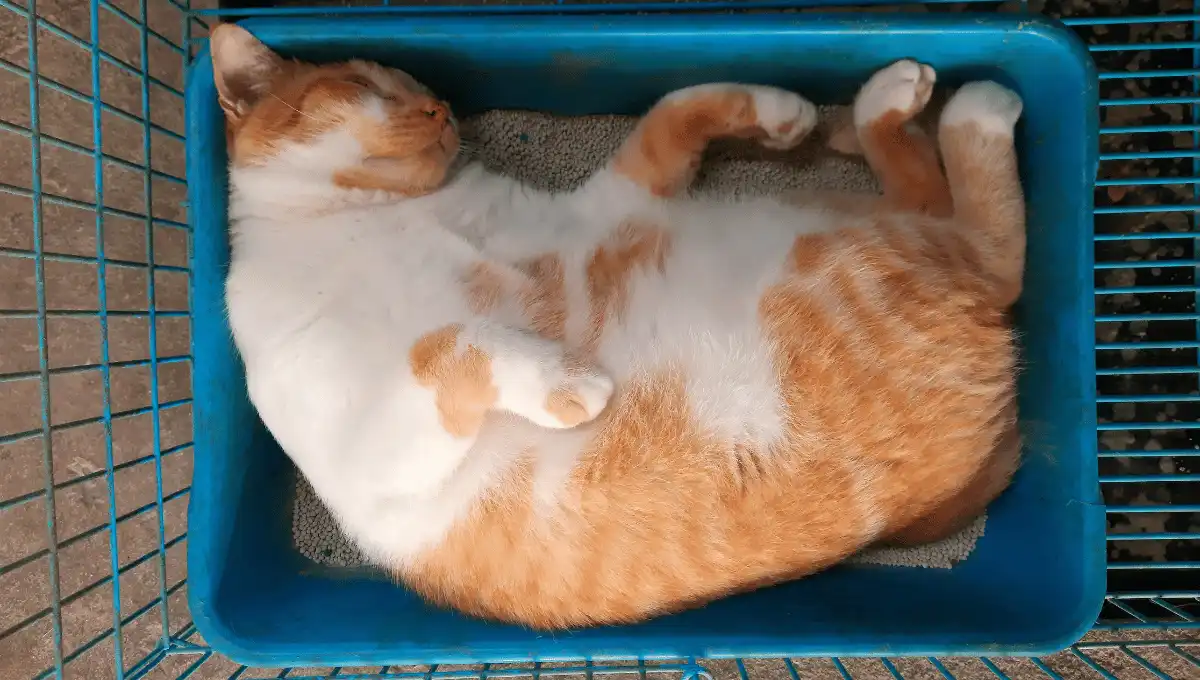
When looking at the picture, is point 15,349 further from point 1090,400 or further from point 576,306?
point 1090,400

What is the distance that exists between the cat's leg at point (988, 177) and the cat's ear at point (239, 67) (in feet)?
4.01

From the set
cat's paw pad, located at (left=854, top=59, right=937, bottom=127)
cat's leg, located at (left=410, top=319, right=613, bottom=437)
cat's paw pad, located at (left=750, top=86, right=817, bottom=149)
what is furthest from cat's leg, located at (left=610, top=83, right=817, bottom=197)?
cat's leg, located at (left=410, top=319, right=613, bottom=437)

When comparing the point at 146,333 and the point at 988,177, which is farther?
the point at 146,333

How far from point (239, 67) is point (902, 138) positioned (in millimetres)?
1201

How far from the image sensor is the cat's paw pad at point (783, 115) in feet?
4.77

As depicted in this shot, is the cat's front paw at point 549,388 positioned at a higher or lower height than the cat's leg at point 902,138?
lower

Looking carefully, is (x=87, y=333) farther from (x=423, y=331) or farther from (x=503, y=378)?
(x=503, y=378)

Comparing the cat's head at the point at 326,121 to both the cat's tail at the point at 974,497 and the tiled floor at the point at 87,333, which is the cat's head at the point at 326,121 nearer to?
the tiled floor at the point at 87,333

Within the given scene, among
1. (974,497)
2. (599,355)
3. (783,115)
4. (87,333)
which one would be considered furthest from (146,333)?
(974,497)

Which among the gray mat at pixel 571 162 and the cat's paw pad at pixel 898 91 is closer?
the cat's paw pad at pixel 898 91

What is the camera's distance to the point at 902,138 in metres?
1.47

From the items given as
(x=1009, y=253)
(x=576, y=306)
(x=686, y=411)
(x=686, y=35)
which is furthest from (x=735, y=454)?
(x=686, y=35)

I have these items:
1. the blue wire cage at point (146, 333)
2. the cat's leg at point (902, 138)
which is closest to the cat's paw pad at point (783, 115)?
the cat's leg at point (902, 138)

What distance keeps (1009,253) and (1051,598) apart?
671mm
